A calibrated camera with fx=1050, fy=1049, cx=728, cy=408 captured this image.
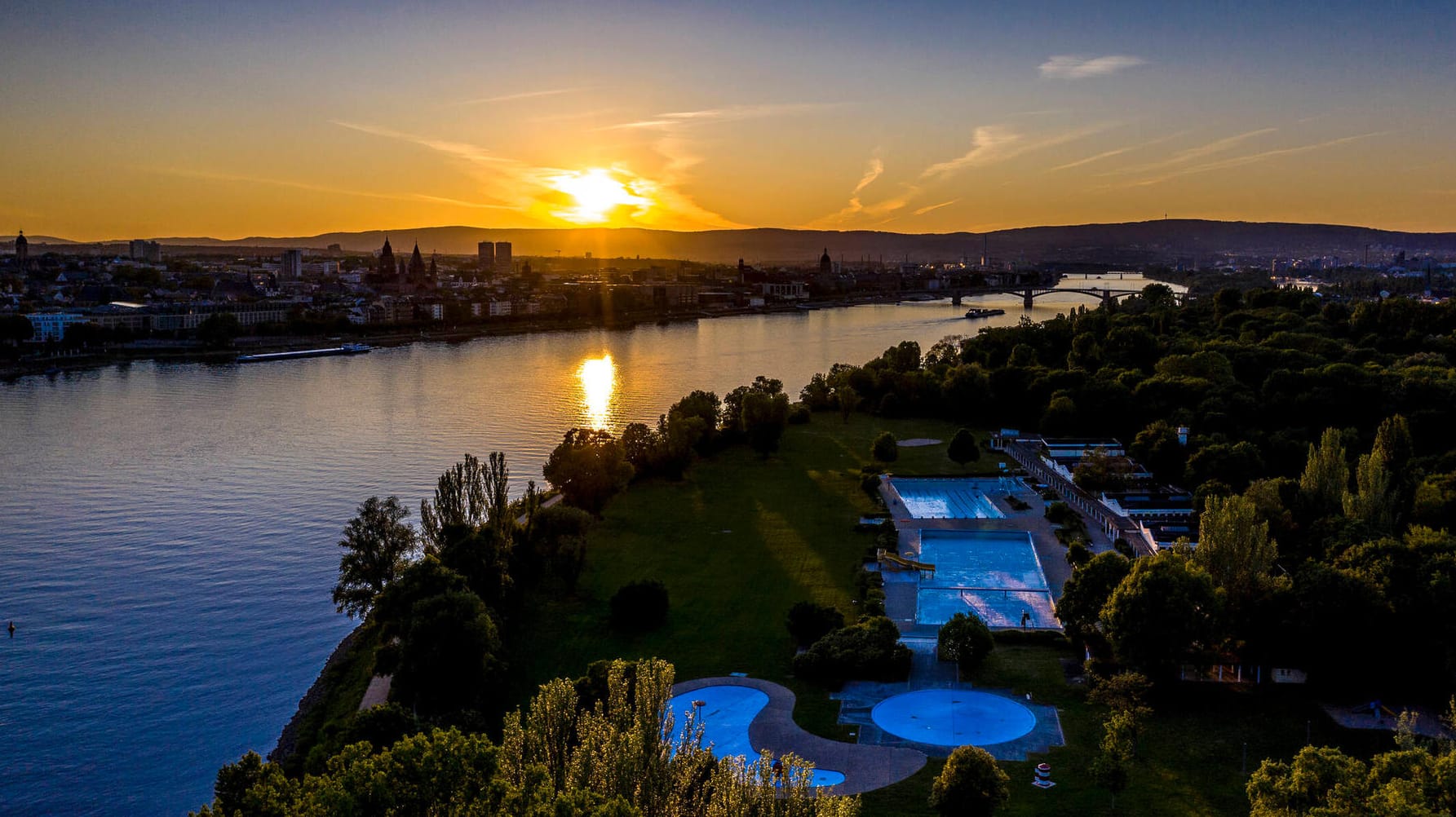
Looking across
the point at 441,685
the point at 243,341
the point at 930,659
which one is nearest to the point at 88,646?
the point at 441,685

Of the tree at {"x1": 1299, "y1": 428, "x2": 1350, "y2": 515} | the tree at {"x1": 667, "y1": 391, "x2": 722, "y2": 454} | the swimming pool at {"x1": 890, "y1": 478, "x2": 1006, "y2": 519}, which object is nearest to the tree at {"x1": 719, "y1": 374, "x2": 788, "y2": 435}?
the tree at {"x1": 667, "y1": 391, "x2": 722, "y2": 454}

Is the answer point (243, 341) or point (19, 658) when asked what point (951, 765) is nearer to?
point (19, 658)

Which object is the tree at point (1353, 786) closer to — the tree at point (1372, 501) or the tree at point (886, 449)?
the tree at point (1372, 501)

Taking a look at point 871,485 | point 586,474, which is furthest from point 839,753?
point 871,485

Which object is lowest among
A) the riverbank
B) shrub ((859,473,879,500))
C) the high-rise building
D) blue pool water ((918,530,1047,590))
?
blue pool water ((918,530,1047,590))

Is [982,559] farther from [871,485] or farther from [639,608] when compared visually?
[639,608]

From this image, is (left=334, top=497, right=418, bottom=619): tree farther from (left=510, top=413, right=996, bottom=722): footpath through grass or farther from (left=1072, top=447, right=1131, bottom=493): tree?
(left=1072, top=447, right=1131, bottom=493): tree

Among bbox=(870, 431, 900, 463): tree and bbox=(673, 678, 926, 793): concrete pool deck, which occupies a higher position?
bbox=(870, 431, 900, 463): tree
